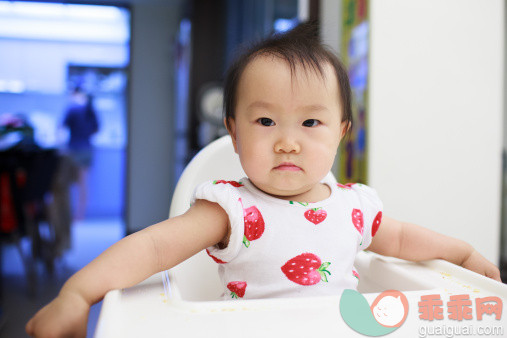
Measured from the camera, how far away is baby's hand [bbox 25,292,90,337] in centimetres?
46

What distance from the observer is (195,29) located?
3.53m

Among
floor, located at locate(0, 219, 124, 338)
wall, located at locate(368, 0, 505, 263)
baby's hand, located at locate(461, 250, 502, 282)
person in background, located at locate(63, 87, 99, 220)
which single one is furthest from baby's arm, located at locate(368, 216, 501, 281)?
person in background, located at locate(63, 87, 99, 220)

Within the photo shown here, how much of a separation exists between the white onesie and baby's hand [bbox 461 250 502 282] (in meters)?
0.20

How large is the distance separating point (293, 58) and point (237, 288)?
0.34 metres

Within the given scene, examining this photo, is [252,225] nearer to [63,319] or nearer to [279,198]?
[279,198]

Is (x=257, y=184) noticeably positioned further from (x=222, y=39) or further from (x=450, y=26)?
(x=222, y=39)

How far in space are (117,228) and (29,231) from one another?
2042mm

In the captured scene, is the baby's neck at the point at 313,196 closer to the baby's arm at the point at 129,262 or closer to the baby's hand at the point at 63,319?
the baby's arm at the point at 129,262

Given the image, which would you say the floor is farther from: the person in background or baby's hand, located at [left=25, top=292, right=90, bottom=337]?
baby's hand, located at [left=25, top=292, right=90, bottom=337]

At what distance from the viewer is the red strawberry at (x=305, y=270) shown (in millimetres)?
631

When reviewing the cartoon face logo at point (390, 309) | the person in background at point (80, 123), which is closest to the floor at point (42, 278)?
the person in background at point (80, 123)

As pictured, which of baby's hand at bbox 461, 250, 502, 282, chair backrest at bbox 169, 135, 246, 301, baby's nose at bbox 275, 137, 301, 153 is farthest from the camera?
chair backrest at bbox 169, 135, 246, 301

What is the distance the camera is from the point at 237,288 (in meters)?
0.65

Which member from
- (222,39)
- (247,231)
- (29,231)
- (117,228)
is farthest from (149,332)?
(117,228)
